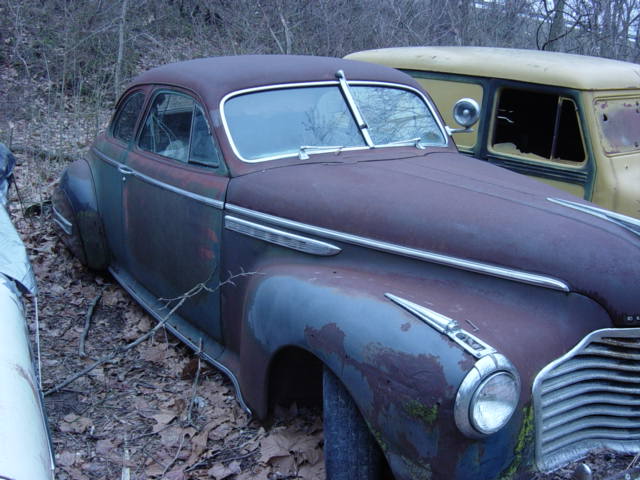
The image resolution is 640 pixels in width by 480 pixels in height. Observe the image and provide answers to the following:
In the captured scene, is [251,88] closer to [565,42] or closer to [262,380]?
[262,380]

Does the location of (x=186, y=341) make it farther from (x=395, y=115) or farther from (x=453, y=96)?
(x=453, y=96)

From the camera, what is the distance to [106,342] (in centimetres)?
404

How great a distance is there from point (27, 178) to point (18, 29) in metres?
4.27

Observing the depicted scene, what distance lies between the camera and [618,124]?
4.88 m

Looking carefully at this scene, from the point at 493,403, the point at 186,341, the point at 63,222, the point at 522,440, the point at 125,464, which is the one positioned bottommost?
the point at 125,464

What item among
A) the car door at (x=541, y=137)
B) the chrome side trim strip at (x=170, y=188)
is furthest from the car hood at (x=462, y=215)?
the car door at (x=541, y=137)

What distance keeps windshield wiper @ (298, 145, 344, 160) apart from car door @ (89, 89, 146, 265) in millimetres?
1335

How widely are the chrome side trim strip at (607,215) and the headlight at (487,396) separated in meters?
0.90

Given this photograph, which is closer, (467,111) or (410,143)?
(410,143)

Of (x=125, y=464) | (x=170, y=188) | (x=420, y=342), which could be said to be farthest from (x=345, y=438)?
(x=170, y=188)

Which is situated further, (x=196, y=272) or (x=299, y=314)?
(x=196, y=272)

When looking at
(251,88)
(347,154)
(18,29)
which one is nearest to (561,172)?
(347,154)

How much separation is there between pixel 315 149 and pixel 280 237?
23.3 inches

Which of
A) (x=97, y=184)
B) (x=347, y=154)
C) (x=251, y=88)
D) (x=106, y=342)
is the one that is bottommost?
(x=106, y=342)
